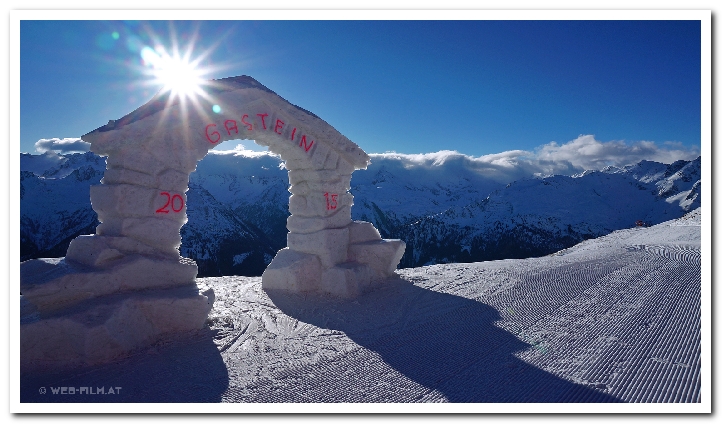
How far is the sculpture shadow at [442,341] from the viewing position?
3.67 meters

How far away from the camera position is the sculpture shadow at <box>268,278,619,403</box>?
367 cm

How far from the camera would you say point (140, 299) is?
5008mm

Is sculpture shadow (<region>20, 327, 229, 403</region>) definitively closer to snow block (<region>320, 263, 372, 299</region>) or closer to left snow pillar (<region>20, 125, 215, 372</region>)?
left snow pillar (<region>20, 125, 215, 372</region>)

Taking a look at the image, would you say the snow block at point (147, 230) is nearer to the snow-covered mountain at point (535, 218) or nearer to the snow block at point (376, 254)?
the snow block at point (376, 254)

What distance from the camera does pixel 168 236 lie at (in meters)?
5.79

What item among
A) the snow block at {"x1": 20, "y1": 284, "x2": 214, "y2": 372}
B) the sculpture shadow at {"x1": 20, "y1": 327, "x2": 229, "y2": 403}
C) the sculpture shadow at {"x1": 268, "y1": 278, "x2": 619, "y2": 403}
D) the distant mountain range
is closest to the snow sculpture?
the snow block at {"x1": 20, "y1": 284, "x2": 214, "y2": 372}

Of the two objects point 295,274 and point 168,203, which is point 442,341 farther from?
point 168,203

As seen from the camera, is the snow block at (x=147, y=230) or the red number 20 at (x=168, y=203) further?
the red number 20 at (x=168, y=203)

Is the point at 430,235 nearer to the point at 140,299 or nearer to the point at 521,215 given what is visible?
the point at 521,215

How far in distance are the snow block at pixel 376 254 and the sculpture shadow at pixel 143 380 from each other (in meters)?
4.11

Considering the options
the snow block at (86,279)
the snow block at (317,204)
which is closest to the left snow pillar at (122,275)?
the snow block at (86,279)

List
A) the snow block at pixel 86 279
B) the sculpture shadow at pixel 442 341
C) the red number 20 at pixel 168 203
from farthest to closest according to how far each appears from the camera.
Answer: the red number 20 at pixel 168 203 < the snow block at pixel 86 279 < the sculpture shadow at pixel 442 341

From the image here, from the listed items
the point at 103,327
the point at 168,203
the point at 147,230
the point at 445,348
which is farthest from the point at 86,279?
the point at 445,348

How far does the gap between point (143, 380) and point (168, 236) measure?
2.28 meters
